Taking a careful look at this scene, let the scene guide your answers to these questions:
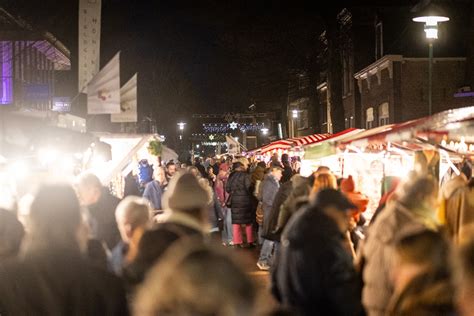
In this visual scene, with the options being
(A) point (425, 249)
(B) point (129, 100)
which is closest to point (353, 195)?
(A) point (425, 249)

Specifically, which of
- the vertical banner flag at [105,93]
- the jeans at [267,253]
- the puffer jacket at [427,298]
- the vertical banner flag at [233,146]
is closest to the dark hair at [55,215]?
the puffer jacket at [427,298]

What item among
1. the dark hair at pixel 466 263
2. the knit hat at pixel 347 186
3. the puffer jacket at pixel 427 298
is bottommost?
the puffer jacket at pixel 427 298

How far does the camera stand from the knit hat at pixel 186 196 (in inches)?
245

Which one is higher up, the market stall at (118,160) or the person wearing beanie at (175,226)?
the market stall at (118,160)

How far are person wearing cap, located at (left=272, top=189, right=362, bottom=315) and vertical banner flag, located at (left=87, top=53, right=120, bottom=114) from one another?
28.2 feet

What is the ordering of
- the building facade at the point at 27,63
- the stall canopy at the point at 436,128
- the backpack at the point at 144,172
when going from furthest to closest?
1. the building facade at the point at 27,63
2. the backpack at the point at 144,172
3. the stall canopy at the point at 436,128

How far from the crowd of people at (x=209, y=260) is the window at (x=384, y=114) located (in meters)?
26.2

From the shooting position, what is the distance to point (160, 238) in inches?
197

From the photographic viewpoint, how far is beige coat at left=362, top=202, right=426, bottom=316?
5230 mm

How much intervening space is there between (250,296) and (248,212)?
14.1 metres

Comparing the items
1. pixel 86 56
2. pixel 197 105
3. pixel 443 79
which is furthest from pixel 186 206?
pixel 197 105

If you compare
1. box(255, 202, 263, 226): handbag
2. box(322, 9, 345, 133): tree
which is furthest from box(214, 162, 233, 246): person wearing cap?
box(322, 9, 345, 133): tree

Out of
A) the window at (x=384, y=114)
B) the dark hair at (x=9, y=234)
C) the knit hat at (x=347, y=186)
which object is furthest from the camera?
the window at (x=384, y=114)

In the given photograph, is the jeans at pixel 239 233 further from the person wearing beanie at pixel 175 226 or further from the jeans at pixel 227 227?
the person wearing beanie at pixel 175 226
